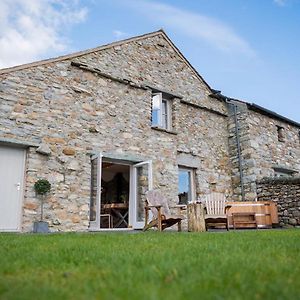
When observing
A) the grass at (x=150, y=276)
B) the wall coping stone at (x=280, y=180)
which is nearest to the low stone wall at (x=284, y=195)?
the wall coping stone at (x=280, y=180)

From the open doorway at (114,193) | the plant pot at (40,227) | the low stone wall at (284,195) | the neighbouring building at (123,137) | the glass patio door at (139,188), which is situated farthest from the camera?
the open doorway at (114,193)

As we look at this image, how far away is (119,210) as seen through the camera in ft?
36.0

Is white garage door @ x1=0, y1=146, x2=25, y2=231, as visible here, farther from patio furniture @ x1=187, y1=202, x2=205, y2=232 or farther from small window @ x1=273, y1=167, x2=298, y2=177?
small window @ x1=273, y1=167, x2=298, y2=177

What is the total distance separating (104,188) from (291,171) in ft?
23.7

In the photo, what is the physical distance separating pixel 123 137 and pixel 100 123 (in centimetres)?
76

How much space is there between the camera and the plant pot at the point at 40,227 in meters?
7.01

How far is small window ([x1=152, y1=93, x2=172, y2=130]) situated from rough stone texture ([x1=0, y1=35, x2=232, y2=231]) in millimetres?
237

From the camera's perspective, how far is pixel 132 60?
10.0m

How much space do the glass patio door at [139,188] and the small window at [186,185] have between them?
1.59 metres

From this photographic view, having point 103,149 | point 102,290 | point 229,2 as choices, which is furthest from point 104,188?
point 102,290

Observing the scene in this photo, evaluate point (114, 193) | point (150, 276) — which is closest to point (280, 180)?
point (114, 193)

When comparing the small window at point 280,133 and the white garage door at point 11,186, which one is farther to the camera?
the small window at point 280,133

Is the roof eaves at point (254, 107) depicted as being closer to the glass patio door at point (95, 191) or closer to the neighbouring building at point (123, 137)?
the neighbouring building at point (123, 137)

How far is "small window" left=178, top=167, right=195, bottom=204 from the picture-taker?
34.2 ft
